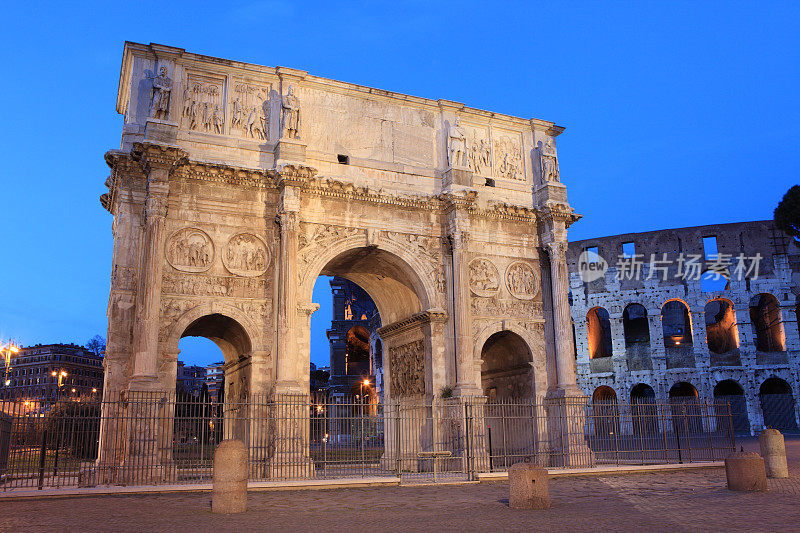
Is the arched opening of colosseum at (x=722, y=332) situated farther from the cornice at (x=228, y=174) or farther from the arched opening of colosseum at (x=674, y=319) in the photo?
the cornice at (x=228, y=174)

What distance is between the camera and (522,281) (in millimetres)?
20906

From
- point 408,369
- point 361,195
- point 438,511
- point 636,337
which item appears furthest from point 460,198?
point 636,337

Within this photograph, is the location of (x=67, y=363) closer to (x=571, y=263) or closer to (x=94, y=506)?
(x=571, y=263)

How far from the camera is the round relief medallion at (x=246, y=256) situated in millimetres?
17312

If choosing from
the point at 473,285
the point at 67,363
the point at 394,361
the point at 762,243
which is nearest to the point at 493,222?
the point at 473,285

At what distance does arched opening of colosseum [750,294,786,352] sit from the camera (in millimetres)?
36844

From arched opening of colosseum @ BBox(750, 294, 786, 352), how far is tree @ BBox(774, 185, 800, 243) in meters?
4.01

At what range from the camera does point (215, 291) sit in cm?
1697

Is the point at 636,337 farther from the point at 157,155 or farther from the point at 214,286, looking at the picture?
the point at 157,155

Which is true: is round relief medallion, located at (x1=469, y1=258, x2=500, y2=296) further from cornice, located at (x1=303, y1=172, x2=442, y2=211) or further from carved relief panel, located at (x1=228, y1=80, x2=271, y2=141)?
carved relief panel, located at (x1=228, y1=80, x2=271, y2=141)

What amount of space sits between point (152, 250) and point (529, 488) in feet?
34.9

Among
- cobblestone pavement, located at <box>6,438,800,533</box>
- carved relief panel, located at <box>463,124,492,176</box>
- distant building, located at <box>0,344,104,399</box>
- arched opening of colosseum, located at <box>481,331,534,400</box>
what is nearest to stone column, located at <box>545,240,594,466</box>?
arched opening of colosseum, located at <box>481,331,534,400</box>

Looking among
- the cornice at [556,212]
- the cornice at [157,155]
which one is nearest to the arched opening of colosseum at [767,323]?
the cornice at [556,212]

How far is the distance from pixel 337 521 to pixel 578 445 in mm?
11428
